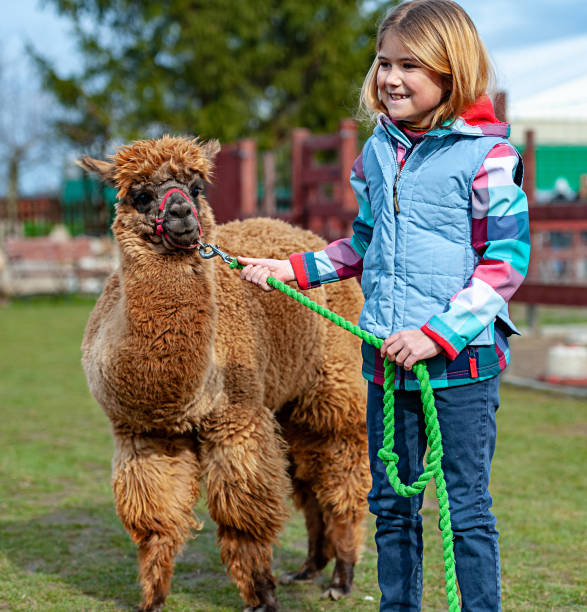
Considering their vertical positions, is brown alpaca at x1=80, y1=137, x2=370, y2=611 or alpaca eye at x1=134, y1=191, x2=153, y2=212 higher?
alpaca eye at x1=134, y1=191, x2=153, y2=212

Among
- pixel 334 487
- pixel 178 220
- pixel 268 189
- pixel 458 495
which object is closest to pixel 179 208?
pixel 178 220

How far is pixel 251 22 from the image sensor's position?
82.5 ft

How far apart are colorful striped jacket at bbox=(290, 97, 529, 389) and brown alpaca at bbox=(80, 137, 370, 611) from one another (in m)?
0.81

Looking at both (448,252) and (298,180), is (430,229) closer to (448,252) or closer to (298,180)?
(448,252)

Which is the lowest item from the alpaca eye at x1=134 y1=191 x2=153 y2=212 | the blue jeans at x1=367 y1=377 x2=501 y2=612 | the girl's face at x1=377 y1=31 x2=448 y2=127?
the blue jeans at x1=367 y1=377 x2=501 y2=612

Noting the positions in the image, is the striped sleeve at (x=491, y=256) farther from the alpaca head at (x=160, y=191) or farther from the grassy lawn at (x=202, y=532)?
the grassy lawn at (x=202, y=532)

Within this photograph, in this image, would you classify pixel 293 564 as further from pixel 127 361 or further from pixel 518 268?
pixel 518 268

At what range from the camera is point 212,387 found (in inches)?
122

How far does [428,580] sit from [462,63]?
2152mm

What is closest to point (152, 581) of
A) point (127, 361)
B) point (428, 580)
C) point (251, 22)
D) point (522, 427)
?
point (127, 361)

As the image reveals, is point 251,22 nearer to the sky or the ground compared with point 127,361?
nearer to the sky

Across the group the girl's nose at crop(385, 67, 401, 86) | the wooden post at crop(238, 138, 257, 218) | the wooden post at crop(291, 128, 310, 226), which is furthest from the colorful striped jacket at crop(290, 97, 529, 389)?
the wooden post at crop(238, 138, 257, 218)

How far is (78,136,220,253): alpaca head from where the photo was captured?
2896 mm

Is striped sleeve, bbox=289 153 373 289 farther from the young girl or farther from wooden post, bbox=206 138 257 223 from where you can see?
wooden post, bbox=206 138 257 223
